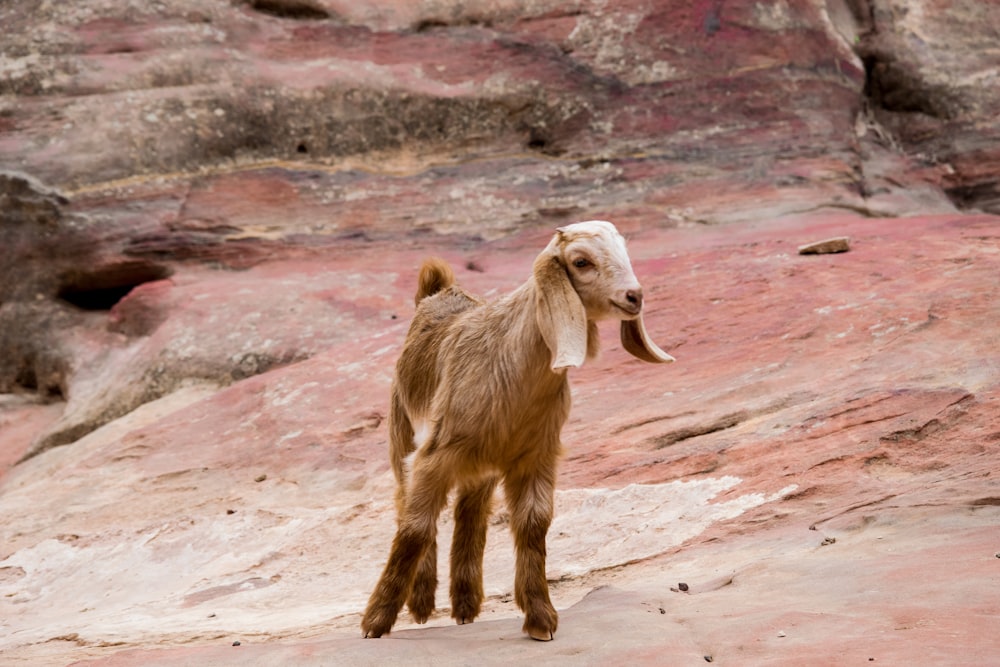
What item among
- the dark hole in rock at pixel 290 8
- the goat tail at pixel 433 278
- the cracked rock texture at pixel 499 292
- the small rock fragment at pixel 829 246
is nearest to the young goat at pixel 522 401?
the cracked rock texture at pixel 499 292

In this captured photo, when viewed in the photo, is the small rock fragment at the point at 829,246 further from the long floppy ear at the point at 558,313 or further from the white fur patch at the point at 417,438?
the long floppy ear at the point at 558,313

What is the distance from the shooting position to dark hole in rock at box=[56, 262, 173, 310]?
15.6 meters

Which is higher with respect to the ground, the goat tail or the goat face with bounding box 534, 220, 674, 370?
the goat face with bounding box 534, 220, 674, 370

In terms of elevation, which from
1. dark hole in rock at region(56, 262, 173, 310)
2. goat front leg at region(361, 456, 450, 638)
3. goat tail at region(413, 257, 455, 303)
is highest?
goat tail at region(413, 257, 455, 303)

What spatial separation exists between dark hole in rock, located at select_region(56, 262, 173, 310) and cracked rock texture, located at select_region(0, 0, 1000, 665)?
52 mm

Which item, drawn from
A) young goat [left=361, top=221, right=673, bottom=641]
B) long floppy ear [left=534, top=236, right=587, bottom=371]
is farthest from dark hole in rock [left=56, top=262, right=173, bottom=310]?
long floppy ear [left=534, top=236, right=587, bottom=371]

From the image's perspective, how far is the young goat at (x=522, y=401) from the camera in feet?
19.2

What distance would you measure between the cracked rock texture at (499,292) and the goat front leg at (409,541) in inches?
9.9

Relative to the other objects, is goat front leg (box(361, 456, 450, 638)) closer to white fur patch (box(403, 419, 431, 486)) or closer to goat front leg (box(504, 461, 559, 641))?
white fur patch (box(403, 419, 431, 486))

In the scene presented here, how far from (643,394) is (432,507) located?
4.17 m

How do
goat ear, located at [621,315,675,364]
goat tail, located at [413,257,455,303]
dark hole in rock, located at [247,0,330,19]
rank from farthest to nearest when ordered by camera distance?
dark hole in rock, located at [247,0,330,19] < goat tail, located at [413,257,455,303] < goat ear, located at [621,315,675,364]

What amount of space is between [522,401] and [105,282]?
436 inches

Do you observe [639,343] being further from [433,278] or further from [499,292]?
[499,292]

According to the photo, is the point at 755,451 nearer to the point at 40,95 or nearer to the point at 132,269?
the point at 132,269
